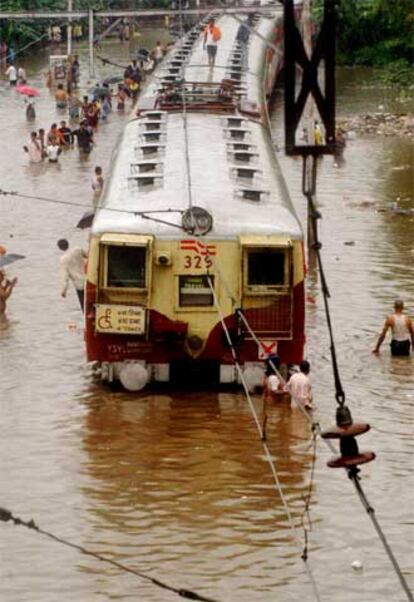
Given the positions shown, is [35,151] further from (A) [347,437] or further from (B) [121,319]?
(A) [347,437]

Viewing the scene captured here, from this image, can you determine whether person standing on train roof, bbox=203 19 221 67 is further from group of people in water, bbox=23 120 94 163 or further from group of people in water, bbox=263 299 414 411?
group of people in water, bbox=263 299 414 411

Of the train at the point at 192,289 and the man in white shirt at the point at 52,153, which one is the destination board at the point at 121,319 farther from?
the man in white shirt at the point at 52,153

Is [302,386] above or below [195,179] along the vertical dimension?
below

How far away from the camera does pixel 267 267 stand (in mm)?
18969

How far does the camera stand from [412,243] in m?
29.0

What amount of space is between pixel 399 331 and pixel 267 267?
2.63 metres

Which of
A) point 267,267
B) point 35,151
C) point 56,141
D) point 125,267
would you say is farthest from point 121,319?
point 56,141

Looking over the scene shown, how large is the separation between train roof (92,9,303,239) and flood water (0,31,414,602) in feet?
6.27

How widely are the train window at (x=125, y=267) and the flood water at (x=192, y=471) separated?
1.35 metres

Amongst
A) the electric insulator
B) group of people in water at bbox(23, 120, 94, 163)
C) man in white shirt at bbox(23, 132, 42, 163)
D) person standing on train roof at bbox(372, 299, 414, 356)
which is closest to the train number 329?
person standing on train roof at bbox(372, 299, 414, 356)

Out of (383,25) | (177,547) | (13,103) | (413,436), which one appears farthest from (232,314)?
(383,25)

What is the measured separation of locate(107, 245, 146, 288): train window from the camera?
62.0 ft

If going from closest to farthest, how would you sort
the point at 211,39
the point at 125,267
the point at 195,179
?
the point at 125,267
the point at 195,179
the point at 211,39

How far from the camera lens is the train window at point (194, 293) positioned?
1892 centimetres
